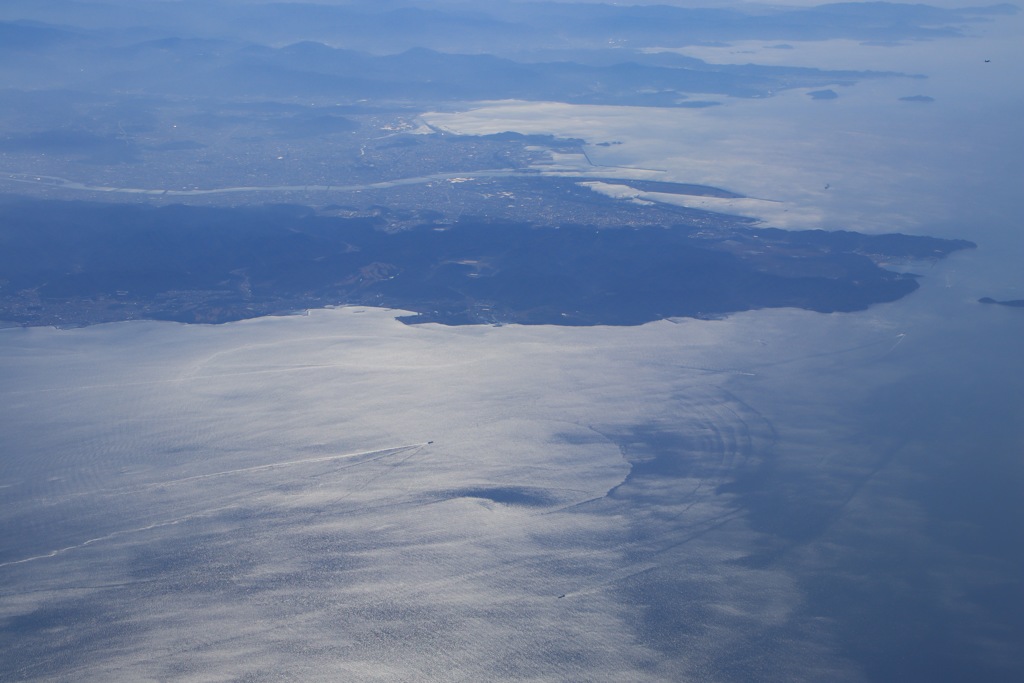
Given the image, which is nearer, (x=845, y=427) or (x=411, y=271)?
(x=845, y=427)

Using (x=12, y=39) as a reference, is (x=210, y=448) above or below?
below

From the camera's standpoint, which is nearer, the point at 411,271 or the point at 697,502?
the point at 697,502

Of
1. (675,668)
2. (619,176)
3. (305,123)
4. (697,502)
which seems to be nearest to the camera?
(675,668)

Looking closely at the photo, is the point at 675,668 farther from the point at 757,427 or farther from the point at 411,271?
the point at 411,271

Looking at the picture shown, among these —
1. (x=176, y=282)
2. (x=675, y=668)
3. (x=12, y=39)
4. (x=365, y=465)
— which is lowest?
(x=675, y=668)

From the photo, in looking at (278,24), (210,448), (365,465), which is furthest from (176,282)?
(278,24)

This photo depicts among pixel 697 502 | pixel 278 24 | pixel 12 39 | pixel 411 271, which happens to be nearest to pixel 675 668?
pixel 697 502

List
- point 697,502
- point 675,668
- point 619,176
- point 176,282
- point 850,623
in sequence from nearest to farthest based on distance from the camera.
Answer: point 675,668
point 850,623
point 697,502
point 176,282
point 619,176

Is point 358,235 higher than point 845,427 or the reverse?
higher

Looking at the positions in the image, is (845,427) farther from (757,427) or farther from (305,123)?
(305,123)
